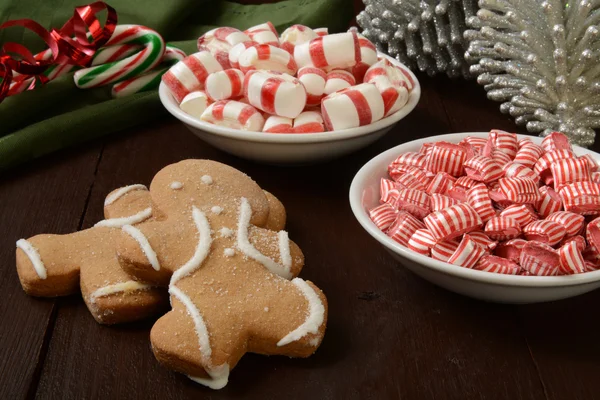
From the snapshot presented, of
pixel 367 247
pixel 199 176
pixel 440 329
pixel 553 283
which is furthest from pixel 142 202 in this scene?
pixel 553 283

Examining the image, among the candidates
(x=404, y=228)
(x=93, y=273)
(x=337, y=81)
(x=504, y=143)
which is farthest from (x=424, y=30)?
(x=93, y=273)

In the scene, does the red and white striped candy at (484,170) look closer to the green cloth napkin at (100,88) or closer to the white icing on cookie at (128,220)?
the white icing on cookie at (128,220)

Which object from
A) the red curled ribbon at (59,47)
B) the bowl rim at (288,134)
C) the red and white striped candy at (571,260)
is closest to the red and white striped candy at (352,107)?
the bowl rim at (288,134)

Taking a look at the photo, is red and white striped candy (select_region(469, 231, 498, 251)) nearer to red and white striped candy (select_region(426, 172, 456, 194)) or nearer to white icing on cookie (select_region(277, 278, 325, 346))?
red and white striped candy (select_region(426, 172, 456, 194))

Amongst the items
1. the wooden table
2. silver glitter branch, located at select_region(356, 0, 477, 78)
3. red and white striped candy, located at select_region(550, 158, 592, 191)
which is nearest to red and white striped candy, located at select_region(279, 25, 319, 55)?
silver glitter branch, located at select_region(356, 0, 477, 78)

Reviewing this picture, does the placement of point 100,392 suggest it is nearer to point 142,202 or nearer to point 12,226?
point 142,202

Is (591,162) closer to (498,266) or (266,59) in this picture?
(498,266)
